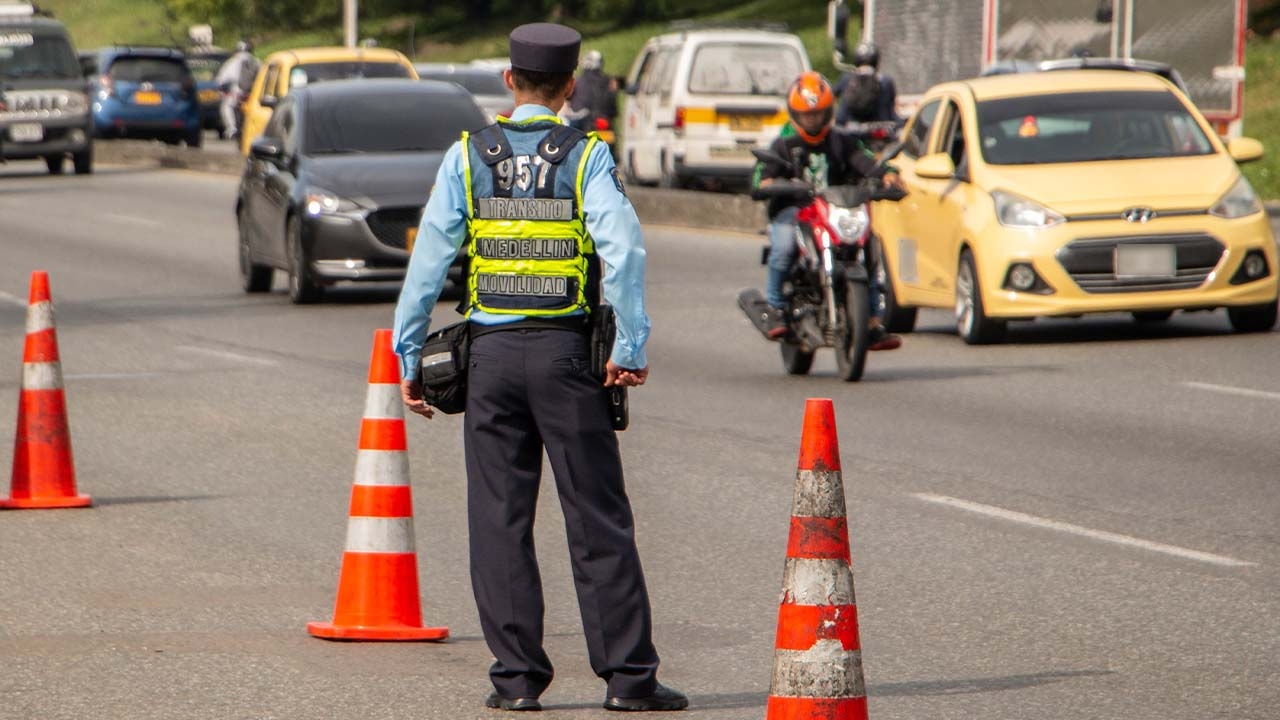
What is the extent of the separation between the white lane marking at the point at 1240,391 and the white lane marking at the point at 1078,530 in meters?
3.62

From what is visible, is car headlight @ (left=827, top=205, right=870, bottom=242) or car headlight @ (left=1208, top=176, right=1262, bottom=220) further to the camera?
car headlight @ (left=1208, top=176, right=1262, bottom=220)

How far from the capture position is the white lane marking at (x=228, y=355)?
15000mm

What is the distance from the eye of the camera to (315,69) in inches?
1127

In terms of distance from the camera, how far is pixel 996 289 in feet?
49.8

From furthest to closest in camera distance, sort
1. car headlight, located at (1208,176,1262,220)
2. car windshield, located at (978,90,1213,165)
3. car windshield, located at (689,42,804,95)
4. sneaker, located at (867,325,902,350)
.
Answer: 1. car windshield, located at (689,42,804,95)
2. car windshield, located at (978,90,1213,165)
3. car headlight, located at (1208,176,1262,220)
4. sneaker, located at (867,325,902,350)

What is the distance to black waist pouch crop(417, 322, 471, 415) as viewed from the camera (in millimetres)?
5965

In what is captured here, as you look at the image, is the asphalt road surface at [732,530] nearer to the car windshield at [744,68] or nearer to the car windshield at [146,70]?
the car windshield at [744,68]

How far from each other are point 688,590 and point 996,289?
301 inches

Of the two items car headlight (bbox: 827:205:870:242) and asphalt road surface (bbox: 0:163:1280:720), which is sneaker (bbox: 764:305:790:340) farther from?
car headlight (bbox: 827:205:870:242)

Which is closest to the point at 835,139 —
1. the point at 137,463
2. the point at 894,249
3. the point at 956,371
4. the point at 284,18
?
the point at 956,371

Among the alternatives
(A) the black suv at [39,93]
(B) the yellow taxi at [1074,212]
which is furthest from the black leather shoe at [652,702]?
(A) the black suv at [39,93]

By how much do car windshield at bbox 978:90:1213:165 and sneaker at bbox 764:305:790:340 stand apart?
2753mm

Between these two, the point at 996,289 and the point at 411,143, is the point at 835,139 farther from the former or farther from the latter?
the point at 411,143

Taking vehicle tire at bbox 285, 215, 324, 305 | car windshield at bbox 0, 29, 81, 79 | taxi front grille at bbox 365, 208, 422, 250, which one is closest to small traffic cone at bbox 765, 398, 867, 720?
taxi front grille at bbox 365, 208, 422, 250
